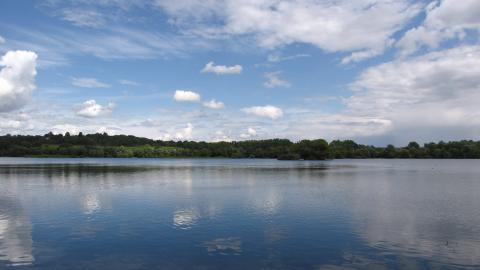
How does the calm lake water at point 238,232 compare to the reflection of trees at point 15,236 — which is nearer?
the calm lake water at point 238,232

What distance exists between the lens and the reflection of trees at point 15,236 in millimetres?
18712

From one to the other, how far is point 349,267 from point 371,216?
13578 mm

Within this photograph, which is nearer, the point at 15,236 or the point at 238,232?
the point at 15,236

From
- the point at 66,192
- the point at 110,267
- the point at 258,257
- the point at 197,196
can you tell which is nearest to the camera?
the point at 110,267

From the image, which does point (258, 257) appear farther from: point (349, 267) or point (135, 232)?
point (135, 232)

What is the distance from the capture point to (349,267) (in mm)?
17312

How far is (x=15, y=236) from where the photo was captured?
23125 millimetres

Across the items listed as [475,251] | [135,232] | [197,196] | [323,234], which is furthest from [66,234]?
[475,251]

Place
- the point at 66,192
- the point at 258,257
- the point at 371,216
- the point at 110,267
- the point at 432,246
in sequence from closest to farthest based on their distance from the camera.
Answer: the point at 110,267 → the point at 258,257 → the point at 432,246 → the point at 371,216 → the point at 66,192

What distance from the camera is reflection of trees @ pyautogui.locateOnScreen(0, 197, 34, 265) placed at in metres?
18.7

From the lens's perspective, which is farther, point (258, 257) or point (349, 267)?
point (258, 257)

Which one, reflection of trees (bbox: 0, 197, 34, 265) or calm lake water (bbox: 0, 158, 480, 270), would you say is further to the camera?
reflection of trees (bbox: 0, 197, 34, 265)

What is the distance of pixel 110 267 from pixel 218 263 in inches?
189

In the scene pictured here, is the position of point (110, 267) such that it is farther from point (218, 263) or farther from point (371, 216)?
point (371, 216)
